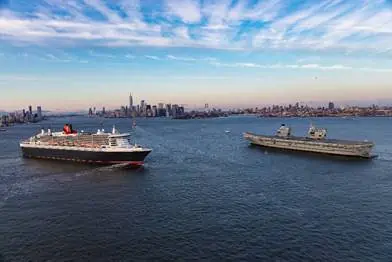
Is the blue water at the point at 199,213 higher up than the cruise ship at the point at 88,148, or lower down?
lower down

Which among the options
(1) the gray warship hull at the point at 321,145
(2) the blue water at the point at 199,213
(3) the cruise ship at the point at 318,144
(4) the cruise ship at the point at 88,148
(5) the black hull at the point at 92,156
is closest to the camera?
(2) the blue water at the point at 199,213

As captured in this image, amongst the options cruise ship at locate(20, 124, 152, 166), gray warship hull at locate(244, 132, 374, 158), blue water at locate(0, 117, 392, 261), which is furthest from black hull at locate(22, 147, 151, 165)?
gray warship hull at locate(244, 132, 374, 158)

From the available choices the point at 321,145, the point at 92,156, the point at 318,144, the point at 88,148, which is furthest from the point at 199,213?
the point at 318,144

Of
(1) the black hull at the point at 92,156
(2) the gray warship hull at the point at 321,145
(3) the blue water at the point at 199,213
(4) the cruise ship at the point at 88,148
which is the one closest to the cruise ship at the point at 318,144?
(2) the gray warship hull at the point at 321,145

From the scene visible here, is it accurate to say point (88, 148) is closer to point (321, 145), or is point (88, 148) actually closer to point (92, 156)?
point (92, 156)

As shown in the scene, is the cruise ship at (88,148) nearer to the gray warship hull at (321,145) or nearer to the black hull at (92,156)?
the black hull at (92,156)

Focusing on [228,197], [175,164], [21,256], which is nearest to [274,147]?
[175,164]
